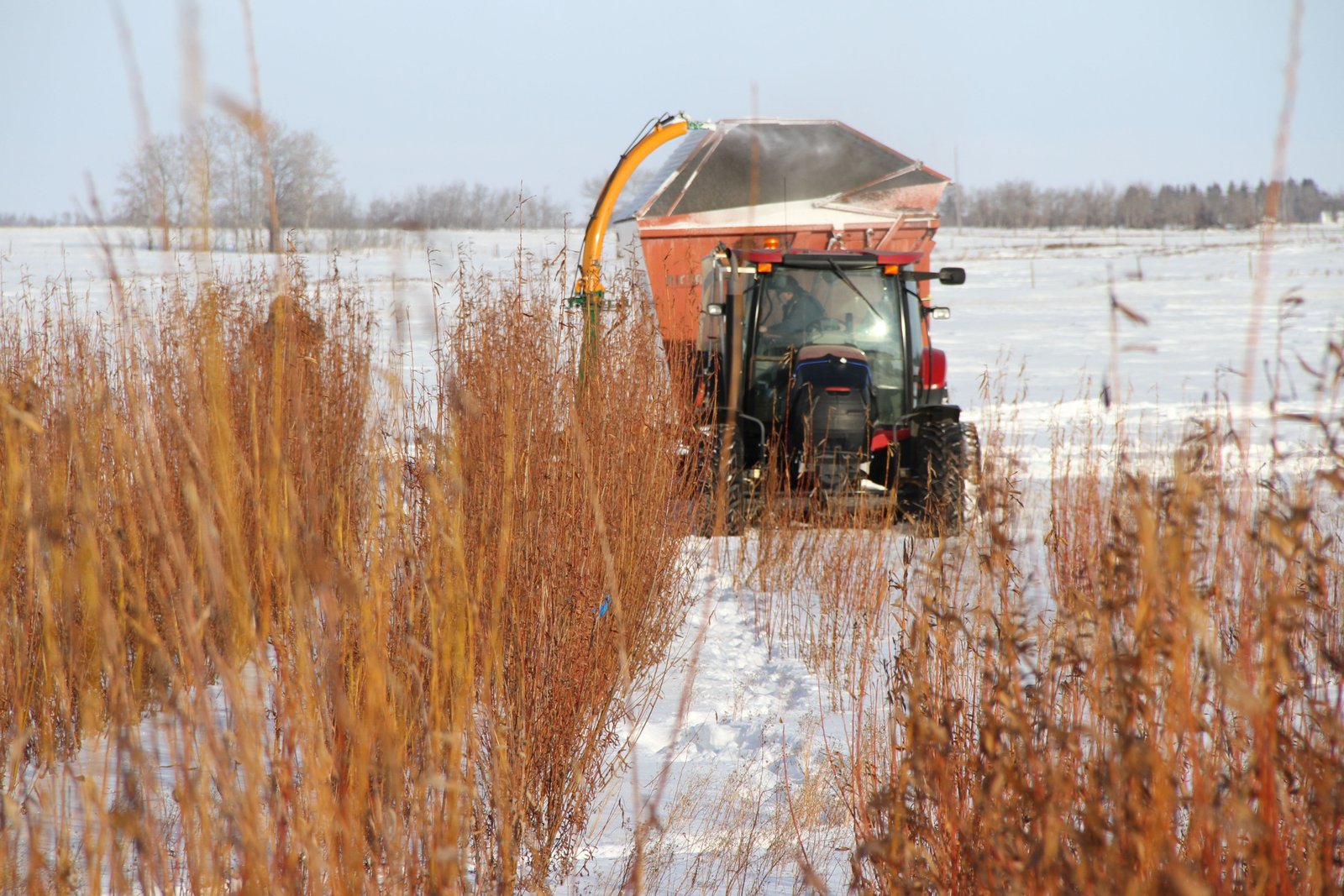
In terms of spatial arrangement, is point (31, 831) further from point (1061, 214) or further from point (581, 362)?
point (1061, 214)

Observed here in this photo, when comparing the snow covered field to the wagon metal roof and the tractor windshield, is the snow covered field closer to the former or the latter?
the tractor windshield

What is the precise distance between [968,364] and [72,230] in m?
40.6

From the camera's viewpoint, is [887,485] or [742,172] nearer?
[887,485]

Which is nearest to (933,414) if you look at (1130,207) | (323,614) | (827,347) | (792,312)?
(827,347)

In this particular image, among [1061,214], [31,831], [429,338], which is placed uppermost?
[1061,214]

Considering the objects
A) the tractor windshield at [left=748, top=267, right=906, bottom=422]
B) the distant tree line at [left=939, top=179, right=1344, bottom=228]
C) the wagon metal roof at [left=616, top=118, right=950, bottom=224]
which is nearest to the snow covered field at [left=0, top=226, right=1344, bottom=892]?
the tractor windshield at [left=748, top=267, right=906, bottom=422]

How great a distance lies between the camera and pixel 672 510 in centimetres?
447

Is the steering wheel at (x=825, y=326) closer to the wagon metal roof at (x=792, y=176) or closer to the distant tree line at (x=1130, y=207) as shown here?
the wagon metal roof at (x=792, y=176)

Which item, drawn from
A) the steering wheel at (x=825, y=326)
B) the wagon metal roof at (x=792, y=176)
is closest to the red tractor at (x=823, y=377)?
→ the steering wheel at (x=825, y=326)

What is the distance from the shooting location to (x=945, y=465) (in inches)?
257

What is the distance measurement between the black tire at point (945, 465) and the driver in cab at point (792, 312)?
107 cm

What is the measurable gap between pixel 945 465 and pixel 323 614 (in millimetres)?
5339

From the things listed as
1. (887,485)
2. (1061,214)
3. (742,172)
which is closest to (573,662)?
(887,485)

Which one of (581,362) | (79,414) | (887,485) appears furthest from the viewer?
(887,485)
